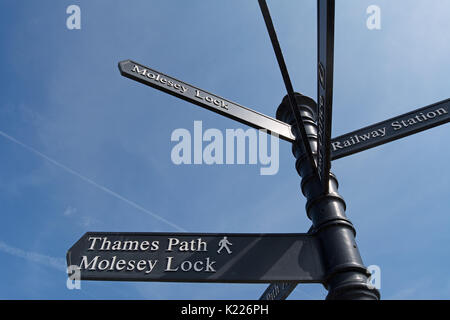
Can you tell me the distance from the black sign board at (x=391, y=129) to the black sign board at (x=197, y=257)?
45.3 inches

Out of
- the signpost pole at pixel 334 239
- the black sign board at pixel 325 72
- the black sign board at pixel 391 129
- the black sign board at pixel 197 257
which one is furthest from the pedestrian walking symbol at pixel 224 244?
the black sign board at pixel 391 129

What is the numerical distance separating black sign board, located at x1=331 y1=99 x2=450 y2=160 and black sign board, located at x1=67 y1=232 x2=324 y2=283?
45.3 inches

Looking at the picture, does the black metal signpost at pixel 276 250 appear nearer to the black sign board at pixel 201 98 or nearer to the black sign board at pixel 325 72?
the black sign board at pixel 325 72

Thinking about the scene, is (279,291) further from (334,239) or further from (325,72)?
(325,72)

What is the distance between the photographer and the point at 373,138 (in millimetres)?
3184

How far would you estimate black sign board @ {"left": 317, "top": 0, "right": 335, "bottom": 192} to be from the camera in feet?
5.92

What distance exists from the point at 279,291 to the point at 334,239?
956 mm

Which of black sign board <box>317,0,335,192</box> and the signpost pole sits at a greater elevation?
black sign board <box>317,0,335,192</box>

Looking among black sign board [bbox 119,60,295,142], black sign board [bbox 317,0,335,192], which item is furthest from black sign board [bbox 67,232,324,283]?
black sign board [bbox 119,60,295,142]

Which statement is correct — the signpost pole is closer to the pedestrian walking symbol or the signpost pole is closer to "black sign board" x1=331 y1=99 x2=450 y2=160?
"black sign board" x1=331 y1=99 x2=450 y2=160

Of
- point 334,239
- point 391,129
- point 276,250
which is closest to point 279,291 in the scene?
point 276,250
